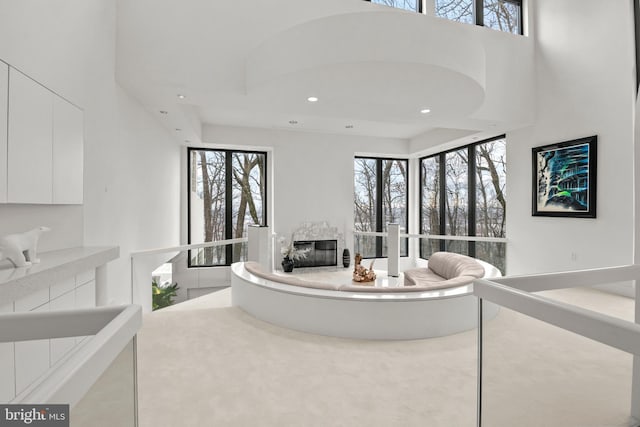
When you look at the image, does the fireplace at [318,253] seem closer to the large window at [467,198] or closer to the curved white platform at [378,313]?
the large window at [467,198]

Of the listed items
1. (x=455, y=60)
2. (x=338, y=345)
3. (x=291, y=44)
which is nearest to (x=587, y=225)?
(x=455, y=60)

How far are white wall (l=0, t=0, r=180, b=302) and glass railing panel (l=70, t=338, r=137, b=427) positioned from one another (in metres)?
1.81

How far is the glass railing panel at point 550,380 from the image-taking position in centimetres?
90

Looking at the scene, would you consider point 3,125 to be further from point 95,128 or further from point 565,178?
point 565,178

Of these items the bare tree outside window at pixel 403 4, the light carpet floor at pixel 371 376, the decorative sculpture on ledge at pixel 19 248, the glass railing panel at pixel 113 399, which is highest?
the bare tree outside window at pixel 403 4

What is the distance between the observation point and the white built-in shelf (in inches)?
56.1

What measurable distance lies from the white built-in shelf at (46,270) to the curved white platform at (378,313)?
152cm

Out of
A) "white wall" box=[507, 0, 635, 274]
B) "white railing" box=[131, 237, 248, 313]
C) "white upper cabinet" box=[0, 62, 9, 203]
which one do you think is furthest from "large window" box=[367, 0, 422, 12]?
"white railing" box=[131, 237, 248, 313]

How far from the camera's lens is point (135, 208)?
389 cm

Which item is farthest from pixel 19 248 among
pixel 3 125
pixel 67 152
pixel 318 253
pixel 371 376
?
pixel 318 253

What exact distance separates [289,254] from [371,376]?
4647mm

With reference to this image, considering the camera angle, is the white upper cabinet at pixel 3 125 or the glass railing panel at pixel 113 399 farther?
the white upper cabinet at pixel 3 125

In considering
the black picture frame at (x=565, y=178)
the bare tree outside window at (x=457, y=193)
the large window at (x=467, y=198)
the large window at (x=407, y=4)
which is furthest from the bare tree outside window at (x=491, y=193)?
the large window at (x=407, y=4)

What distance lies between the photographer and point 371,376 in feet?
6.99
